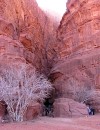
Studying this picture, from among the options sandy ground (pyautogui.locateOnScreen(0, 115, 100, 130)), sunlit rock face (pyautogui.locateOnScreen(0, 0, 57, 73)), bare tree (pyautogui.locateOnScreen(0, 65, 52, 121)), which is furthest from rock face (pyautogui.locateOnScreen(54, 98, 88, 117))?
sunlit rock face (pyautogui.locateOnScreen(0, 0, 57, 73))

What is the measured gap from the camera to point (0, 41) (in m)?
30.0

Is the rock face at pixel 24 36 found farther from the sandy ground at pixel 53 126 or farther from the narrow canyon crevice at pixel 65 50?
the sandy ground at pixel 53 126

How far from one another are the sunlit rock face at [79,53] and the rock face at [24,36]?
4.37 meters

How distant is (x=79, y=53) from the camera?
123 feet

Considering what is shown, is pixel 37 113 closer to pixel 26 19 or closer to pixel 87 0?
pixel 87 0

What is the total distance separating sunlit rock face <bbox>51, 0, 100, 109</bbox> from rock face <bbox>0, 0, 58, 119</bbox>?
4.37 m

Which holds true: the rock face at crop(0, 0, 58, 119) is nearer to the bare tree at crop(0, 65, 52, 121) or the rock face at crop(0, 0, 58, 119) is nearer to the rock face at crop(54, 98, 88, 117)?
the bare tree at crop(0, 65, 52, 121)

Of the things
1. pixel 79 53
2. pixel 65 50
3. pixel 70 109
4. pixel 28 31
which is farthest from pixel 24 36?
pixel 70 109

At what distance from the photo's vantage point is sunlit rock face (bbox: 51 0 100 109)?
111ft

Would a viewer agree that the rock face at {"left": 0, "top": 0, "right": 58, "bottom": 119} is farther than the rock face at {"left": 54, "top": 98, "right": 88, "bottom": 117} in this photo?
Yes

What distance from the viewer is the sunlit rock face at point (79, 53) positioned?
33875 mm

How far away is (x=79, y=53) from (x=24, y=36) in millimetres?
8108

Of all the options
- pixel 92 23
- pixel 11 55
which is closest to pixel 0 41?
pixel 11 55

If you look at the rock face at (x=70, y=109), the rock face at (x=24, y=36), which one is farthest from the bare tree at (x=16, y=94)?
the rock face at (x=70, y=109)
